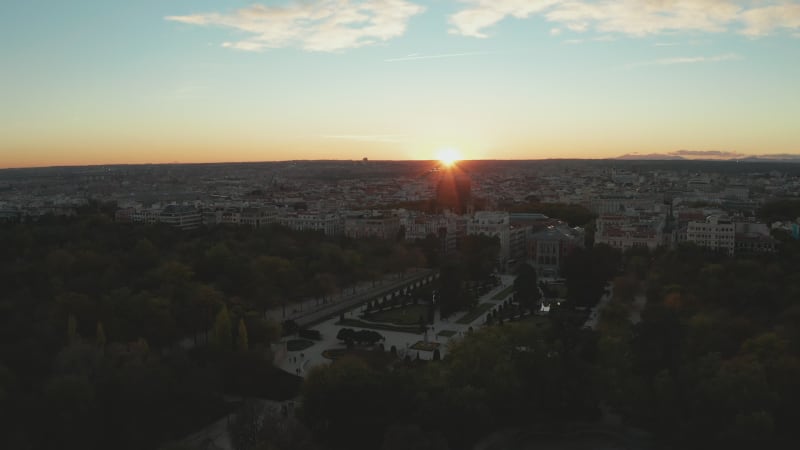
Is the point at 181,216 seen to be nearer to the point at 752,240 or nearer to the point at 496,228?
the point at 496,228

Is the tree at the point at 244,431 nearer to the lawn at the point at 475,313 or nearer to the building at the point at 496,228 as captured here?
the lawn at the point at 475,313

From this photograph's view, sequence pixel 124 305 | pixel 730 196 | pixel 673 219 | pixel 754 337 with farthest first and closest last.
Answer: pixel 730 196, pixel 673 219, pixel 124 305, pixel 754 337

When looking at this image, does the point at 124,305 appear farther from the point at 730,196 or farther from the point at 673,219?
the point at 730,196

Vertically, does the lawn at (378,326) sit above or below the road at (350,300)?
below

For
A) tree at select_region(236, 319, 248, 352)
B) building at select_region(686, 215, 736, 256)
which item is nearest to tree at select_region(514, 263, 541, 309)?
tree at select_region(236, 319, 248, 352)

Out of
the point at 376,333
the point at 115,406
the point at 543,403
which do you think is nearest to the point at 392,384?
the point at 543,403

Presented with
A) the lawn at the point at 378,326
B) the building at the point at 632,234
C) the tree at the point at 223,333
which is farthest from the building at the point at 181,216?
the tree at the point at 223,333
